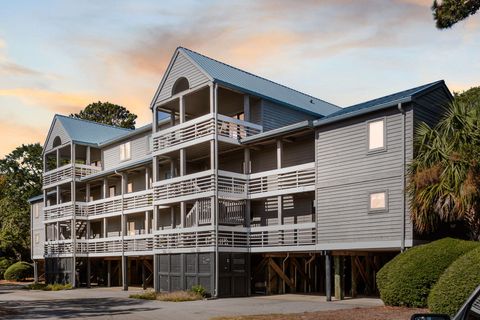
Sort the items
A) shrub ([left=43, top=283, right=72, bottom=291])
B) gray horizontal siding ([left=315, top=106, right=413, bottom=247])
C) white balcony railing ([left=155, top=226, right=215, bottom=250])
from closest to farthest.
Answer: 1. gray horizontal siding ([left=315, top=106, right=413, bottom=247])
2. white balcony railing ([left=155, top=226, right=215, bottom=250])
3. shrub ([left=43, top=283, right=72, bottom=291])

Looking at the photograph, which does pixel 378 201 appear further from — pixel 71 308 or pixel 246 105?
pixel 71 308

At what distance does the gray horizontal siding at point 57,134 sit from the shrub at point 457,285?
118ft

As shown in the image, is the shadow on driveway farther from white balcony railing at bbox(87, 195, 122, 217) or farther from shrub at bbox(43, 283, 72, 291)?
white balcony railing at bbox(87, 195, 122, 217)

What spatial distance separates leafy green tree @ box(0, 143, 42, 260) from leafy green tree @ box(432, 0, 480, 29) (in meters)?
50.2

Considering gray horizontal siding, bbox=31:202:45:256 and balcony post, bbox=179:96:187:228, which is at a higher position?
balcony post, bbox=179:96:187:228

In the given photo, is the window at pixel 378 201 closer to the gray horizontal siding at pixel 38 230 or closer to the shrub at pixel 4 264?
the gray horizontal siding at pixel 38 230

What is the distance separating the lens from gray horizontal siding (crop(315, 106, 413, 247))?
2358 centimetres

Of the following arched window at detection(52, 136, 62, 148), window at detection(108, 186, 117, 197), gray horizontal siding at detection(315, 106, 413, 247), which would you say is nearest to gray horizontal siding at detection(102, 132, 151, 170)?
window at detection(108, 186, 117, 197)

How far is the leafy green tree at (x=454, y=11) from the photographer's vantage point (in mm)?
20359

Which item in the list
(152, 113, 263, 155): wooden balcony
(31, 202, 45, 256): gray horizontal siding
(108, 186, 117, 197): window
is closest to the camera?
(152, 113, 263, 155): wooden balcony

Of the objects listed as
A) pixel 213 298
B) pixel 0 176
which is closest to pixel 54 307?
pixel 213 298

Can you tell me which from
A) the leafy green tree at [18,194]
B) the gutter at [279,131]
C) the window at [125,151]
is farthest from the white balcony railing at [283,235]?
the leafy green tree at [18,194]

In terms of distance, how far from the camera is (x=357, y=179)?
82.4 ft

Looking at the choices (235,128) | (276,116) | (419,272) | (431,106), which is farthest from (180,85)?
(419,272)
